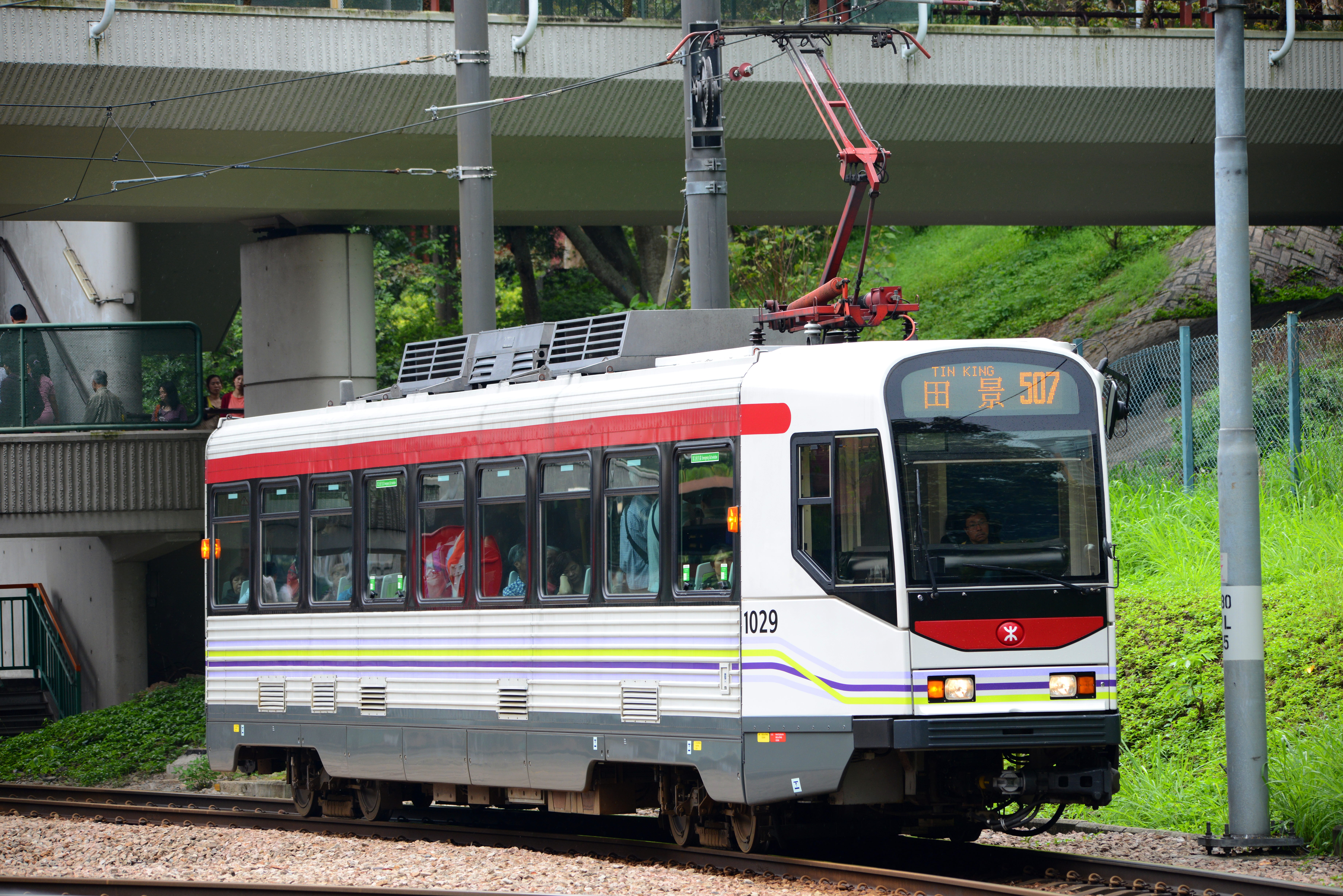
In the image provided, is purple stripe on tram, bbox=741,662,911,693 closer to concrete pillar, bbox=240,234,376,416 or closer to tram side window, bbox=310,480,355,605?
tram side window, bbox=310,480,355,605

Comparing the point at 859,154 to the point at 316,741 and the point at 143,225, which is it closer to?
the point at 316,741

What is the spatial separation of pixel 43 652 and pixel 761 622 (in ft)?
60.0

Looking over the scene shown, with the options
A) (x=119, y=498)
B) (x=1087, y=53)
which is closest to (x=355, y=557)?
(x=119, y=498)

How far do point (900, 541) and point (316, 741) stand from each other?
594 cm

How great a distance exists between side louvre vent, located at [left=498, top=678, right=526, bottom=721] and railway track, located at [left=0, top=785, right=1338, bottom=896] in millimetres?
927

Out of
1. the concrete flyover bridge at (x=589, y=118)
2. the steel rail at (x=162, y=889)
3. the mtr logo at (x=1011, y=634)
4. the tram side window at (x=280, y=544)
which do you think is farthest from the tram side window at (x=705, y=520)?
the concrete flyover bridge at (x=589, y=118)

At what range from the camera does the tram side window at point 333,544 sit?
1317 cm

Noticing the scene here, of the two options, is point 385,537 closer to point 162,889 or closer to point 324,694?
point 324,694

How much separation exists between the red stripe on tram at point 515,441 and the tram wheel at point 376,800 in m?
2.47

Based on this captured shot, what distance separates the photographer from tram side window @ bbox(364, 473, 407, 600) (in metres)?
12.6

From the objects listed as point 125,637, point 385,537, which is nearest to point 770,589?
point 385,537

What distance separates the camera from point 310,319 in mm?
21078

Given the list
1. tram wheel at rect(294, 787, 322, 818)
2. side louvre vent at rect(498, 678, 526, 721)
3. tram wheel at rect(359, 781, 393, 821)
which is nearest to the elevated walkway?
tram wheel at rect(294, 787, 322, 818)

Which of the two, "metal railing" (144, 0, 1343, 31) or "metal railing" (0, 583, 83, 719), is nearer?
"metal railing" (144, 0, 1343, 31)
